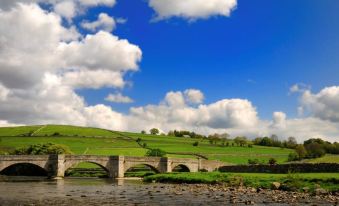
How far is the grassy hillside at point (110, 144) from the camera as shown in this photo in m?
128

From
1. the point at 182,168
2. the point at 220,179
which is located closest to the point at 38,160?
the point at 182,168

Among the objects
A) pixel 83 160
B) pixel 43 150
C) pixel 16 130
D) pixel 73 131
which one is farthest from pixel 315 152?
pixel 16 130

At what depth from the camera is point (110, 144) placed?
5492 inches

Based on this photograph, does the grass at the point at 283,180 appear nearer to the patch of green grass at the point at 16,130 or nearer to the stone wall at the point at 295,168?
the stone wall at the point at 295,168

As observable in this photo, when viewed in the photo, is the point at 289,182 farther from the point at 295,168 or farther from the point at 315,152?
the point at 315,152

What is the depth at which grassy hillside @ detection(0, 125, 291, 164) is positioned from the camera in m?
128

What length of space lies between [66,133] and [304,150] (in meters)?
75.6

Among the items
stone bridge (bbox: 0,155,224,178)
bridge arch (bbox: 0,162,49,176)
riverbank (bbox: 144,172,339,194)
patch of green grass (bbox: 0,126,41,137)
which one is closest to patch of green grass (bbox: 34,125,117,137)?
patch of green grass (bbox: 0,126,41,137)

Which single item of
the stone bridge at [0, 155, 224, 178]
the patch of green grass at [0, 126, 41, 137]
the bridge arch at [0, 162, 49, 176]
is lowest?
the bridge arch at [0, 162, 49, 176]

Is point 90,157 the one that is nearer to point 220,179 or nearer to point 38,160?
point 38,160

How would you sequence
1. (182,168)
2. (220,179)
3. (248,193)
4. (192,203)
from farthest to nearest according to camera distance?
(182,168), (220,179), (248,193), (192,203)

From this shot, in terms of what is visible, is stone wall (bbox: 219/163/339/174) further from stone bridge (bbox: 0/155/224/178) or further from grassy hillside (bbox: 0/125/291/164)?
grassy hillside (bbox: 0/125/291/164)

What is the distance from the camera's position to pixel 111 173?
92000 mm

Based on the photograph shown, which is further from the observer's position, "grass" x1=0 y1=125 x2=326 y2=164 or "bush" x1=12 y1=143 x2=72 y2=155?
"grass" x1=0 y1=125 x2=326 y2=164
